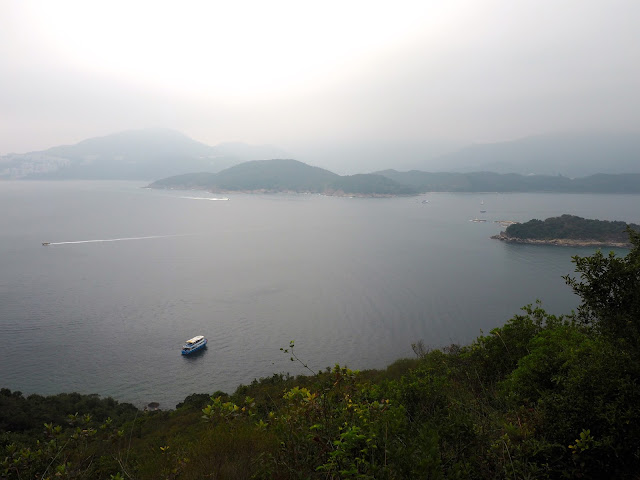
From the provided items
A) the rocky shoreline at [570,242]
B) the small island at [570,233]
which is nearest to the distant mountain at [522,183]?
the small island at [570,233]

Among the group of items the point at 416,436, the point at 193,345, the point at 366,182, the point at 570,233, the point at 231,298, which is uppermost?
the point at 366,182

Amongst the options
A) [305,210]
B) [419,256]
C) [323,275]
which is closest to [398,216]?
[305,210]

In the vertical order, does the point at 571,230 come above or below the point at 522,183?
below

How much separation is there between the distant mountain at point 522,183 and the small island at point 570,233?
85834 millimetres

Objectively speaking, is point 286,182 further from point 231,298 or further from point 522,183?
point 231,298

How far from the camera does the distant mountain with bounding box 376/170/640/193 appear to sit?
12206 cm

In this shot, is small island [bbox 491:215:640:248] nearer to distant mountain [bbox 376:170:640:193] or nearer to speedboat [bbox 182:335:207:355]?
speedboat [bbox 182:335:207:355]

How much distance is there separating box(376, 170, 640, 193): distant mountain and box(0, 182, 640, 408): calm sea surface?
87781 millimetres

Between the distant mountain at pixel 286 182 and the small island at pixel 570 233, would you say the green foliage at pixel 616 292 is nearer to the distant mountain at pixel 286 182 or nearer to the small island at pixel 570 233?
the small island at pixel 570 233

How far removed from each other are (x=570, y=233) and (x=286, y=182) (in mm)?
99345

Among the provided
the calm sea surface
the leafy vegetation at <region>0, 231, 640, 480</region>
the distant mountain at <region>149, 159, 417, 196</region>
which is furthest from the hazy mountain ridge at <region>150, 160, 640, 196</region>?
the leafy vegetation at <region>0, 231, 640, 480</region>

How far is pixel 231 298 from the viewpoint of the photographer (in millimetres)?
27656

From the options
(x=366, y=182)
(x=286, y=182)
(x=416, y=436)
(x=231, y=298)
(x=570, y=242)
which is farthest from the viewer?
(x=286, y=182)

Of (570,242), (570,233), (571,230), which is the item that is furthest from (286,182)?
(570,242)
